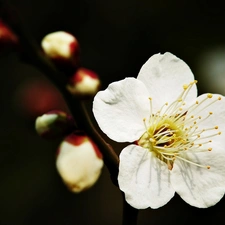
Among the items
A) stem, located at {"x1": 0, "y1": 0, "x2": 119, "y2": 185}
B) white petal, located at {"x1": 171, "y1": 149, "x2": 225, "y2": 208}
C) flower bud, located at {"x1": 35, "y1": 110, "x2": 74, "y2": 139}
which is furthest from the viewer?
white petal, located at {"x1": 171, "y1": 149, "x2": 225, "y2": 208}

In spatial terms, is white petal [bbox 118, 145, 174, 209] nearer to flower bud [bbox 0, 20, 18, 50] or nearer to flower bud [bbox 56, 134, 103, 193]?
flower bud [bbox 56, 134, 103, 193]

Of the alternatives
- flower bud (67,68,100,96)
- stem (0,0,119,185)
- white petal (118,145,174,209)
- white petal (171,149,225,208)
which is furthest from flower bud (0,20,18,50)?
white petal (171,149,225,208)

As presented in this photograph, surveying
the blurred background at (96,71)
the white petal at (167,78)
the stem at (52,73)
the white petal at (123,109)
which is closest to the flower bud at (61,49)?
the stem at (52,73)

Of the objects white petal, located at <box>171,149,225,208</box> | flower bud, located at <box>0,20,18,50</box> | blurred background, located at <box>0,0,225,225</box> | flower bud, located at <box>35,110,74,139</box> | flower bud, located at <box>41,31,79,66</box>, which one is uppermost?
flower bud, located at <box>0,20,18,50</box>

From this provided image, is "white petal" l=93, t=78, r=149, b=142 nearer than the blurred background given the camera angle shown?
Yes

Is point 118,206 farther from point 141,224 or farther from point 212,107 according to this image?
point 212,107

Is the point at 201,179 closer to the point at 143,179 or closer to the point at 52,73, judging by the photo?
the point at 143,179
